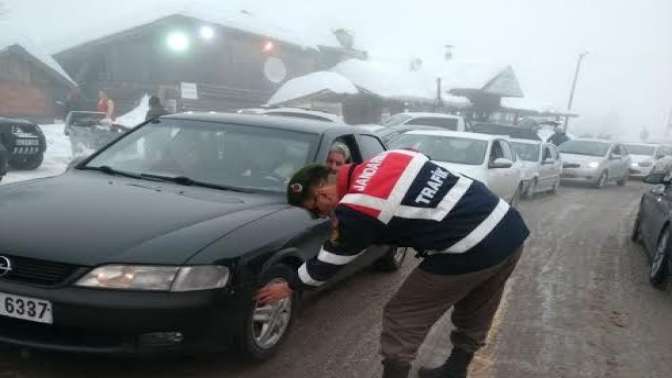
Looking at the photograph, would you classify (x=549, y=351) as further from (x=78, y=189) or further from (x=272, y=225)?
(x=78, y=189)

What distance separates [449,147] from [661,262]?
13.7 ft

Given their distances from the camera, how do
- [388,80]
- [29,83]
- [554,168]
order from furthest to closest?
1. [388,80]
2. [29,83]
3. [554,168]

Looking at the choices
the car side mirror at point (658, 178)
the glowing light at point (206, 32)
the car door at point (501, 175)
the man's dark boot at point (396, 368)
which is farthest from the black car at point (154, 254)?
the glowing light at point (206, 32)

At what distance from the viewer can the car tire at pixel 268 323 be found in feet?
10.6

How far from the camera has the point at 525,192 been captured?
1220 centimetres

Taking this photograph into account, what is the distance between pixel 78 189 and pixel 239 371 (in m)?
1.55

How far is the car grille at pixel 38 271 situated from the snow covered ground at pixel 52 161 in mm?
4804

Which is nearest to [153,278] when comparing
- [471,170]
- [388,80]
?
[471,170]

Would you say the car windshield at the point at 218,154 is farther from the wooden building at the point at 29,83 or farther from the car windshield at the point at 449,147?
the wooden building at the point at 29,83

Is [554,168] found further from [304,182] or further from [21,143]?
[304,182]

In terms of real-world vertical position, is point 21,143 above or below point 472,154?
above

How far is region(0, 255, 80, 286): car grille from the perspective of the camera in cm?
279

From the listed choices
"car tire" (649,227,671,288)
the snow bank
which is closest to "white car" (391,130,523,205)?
"car tire" (649,227,671,288)

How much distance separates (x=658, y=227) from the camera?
6.15 meters
